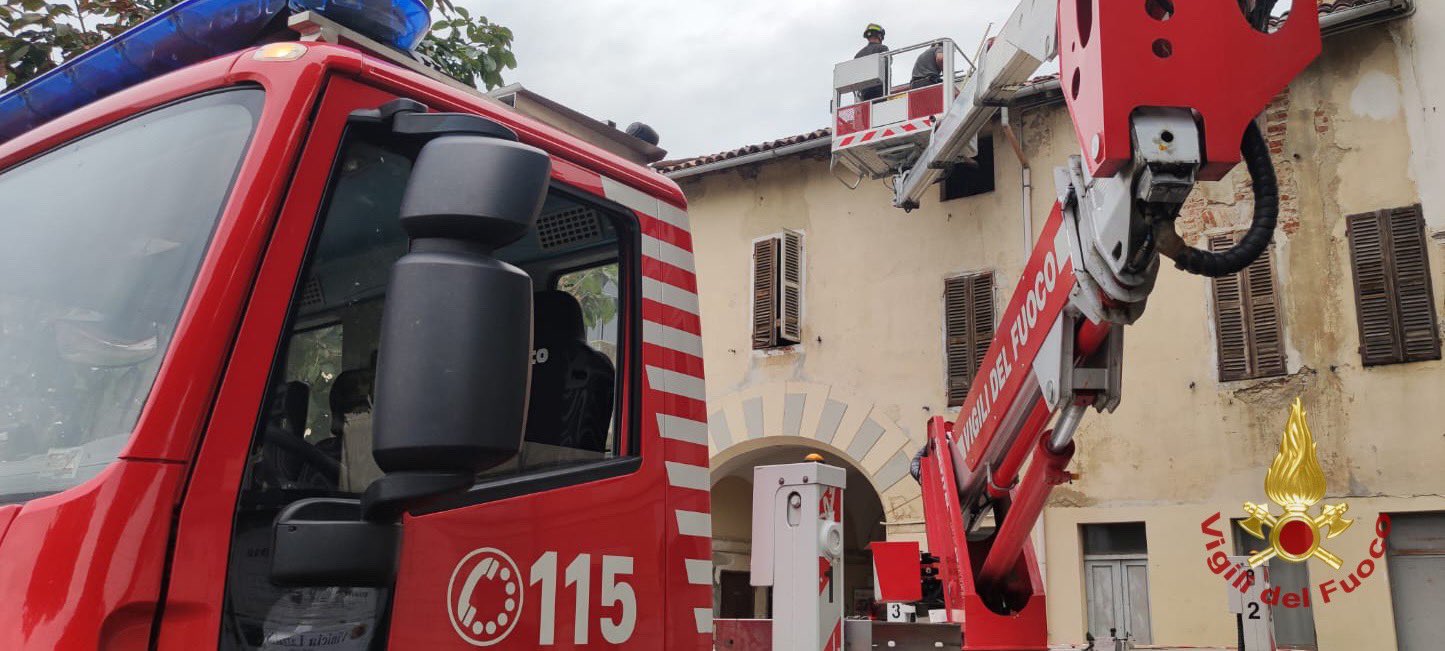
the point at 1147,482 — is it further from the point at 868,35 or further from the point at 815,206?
the point at 868,35

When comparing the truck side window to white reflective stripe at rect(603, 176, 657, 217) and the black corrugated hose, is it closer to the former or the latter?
white reflective stripe at rect(603, 176, 657, 217)

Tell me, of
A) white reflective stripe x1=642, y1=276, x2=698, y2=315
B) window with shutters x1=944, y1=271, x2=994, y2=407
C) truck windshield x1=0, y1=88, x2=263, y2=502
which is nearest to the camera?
truck windshield x1=0, y1=88, x2=263, y2=502

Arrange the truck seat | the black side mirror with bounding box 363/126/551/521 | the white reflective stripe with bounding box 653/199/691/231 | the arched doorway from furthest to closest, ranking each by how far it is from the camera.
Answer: the arched doorway < the white reflective stripe with bounding box 653/199/691/231 < the truck seat < the black side mirror with bounding box 363/126/551/521

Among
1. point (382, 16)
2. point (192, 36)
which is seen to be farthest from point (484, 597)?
point (192, 36)

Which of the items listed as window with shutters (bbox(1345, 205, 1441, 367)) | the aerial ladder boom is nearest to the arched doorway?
window with shutters (bbox(1345, 205, 1441, 367))

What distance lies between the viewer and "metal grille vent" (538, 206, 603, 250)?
2.90m

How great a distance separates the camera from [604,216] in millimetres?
2980

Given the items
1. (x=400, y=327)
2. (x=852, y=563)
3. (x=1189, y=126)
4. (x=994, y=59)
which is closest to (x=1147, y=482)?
(x=994, y=59)

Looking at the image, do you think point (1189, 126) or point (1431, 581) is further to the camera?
point (1431, 581)

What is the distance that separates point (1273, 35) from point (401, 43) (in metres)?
2.06

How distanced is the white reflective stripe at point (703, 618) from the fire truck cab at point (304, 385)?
8cm

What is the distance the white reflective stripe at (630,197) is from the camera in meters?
2.99

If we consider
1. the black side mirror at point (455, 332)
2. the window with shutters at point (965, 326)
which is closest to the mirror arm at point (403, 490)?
the black side mirror at point (455, 332)

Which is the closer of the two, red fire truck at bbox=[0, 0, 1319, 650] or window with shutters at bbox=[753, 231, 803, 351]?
red fire truck at bbox=[0, 0, 1319, 650]
